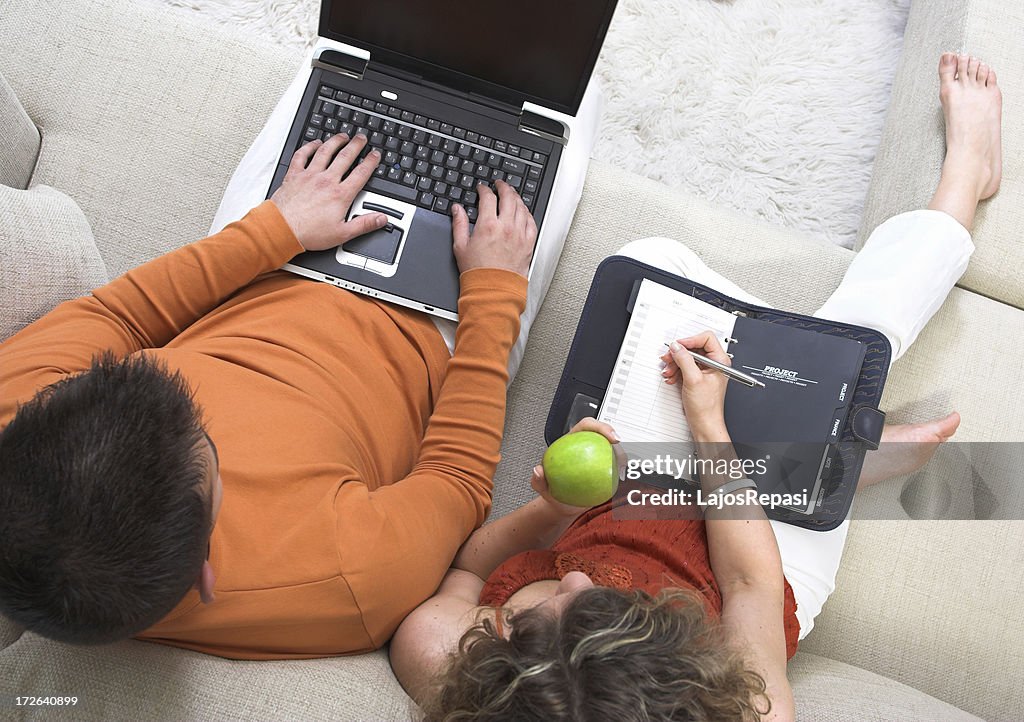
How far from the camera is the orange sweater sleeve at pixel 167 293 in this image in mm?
897

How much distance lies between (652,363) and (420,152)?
431mm

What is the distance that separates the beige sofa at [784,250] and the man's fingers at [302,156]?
0.18m

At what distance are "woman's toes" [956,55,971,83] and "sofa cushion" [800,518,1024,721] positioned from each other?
0.69 meters

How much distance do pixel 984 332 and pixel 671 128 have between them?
0.71 meters

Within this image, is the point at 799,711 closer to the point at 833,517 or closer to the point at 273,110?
the point at 833,517

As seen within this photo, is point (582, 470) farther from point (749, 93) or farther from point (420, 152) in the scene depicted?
point (749, 93)

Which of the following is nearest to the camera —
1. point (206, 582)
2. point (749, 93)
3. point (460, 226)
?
point (206, 582)

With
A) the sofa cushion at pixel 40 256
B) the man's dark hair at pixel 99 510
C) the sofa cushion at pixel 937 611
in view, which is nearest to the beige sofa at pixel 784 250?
the sofa cushion at pixel 937 611

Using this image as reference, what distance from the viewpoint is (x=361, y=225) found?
103 cm

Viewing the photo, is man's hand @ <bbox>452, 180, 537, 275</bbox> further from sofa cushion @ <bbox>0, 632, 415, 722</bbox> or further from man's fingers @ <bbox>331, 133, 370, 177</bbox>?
sofa cushion @ <bbox>0, 632, 415, 722</bbox>

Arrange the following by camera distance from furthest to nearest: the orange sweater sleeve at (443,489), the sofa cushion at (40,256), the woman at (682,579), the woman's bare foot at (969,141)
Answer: the woman's bare foot at (969,141) → the sofa cushion at (40,256) → the orange sweater sleeve at (443,489) → the woman at (682,579)

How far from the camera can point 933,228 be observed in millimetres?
1123

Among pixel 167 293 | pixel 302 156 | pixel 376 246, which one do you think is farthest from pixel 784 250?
pixel 167 293

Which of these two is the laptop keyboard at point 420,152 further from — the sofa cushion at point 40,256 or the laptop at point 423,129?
the sofa cushion at point 40,256
